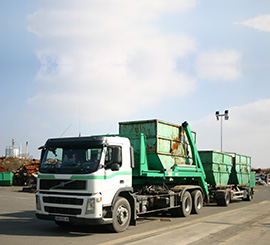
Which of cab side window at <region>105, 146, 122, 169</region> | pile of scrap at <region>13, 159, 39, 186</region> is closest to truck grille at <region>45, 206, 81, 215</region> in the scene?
cab side window at <region>105, 146, 122, 169</region>

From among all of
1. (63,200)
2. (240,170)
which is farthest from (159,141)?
(240,170)

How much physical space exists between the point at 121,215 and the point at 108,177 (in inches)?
47.8

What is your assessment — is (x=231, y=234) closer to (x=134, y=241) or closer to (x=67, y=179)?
(x=134, y=241)

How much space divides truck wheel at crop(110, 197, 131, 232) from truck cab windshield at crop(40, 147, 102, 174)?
1.34m

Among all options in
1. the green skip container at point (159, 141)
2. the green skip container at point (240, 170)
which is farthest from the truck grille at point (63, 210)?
the green skip container at point (240, 170)

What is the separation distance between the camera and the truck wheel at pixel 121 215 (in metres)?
9.08

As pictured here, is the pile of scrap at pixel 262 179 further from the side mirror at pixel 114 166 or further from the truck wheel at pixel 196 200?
the side mirror at pixel 114 166

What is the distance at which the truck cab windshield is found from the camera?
29.0 ft

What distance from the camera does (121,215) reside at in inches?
366

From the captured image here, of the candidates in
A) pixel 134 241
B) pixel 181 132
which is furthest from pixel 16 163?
pixel 134 241

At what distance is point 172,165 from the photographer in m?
12.8

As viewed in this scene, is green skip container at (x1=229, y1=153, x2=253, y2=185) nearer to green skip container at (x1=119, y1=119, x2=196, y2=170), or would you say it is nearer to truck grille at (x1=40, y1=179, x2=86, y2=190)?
green skip container at (x1=119, y1=119, x2=196, y2=170)

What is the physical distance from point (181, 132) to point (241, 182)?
9.55m

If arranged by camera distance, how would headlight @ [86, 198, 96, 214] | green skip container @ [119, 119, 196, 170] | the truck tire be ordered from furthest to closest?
the truck tire < green skip container @ [119, 119, 196, 170] < headlight @ [86, 198, 96, 214]
